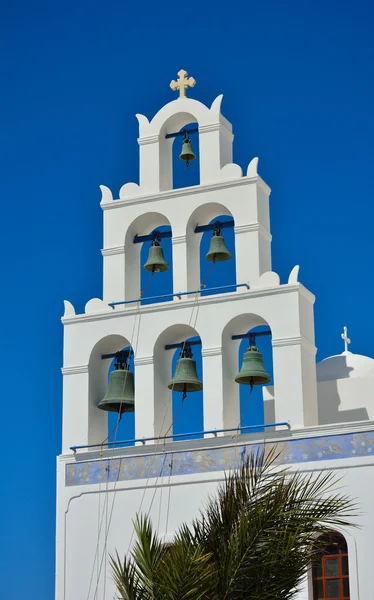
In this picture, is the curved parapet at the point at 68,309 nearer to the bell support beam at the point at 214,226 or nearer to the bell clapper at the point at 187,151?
the bell support beam at the point at 214,226

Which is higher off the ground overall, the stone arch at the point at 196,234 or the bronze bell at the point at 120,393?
the stone arch at the point at 196,234

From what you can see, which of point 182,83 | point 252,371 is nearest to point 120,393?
point 252,371

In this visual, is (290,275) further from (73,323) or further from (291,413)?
(73,323)

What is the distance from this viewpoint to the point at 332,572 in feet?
66.2

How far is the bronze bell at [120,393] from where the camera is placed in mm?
22750

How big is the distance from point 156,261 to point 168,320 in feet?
4.42

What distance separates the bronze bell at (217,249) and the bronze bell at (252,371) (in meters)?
2.05

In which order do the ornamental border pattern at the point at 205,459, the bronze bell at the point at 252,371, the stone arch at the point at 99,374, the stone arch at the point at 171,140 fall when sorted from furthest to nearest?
the stone arch at the point at 171,140 → the stone arch at the point at 99,374 → the bronze bell at the point at 252,371 → the ornamental border pattern at the point at 205,459

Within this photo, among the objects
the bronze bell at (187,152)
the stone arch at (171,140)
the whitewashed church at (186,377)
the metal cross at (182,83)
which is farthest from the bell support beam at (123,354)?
the metal cross at (182,83)

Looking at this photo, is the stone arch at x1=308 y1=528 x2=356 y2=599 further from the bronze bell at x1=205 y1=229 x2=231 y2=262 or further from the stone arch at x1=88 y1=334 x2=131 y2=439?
the bronze bell at x1=205 y1=229 x2=231 y2=262

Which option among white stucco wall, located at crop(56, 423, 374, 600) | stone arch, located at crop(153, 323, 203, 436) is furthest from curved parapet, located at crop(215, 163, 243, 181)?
white stucco wall, located at crop(56, 423, 374, 600)

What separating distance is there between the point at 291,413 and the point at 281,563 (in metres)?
6.12

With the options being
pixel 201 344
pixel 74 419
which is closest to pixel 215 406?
pixel 201 344

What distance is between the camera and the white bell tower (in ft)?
71.4
